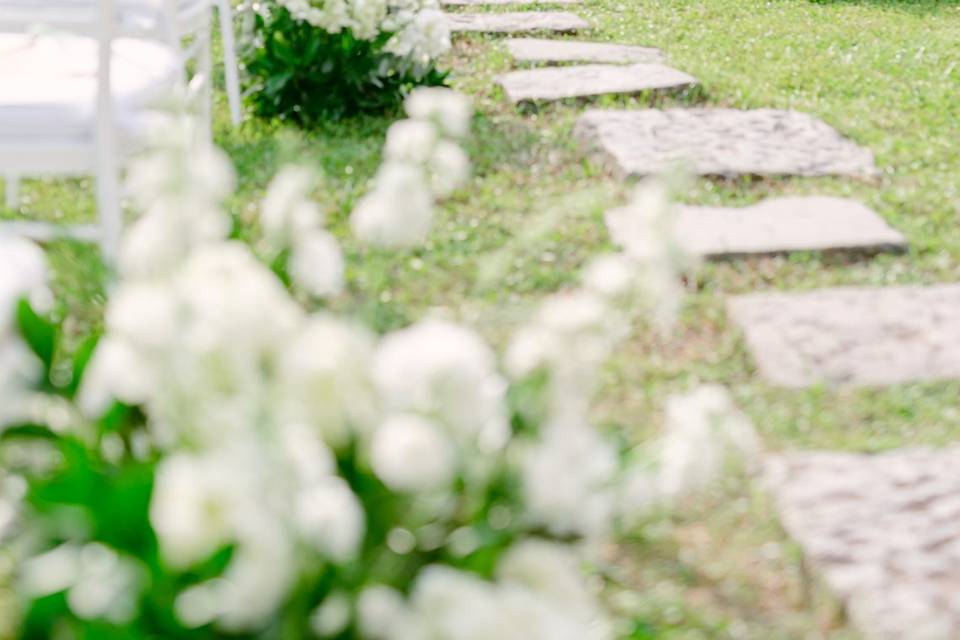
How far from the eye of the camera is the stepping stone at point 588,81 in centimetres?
474

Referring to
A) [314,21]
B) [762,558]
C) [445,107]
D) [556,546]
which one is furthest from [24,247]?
[314,21]

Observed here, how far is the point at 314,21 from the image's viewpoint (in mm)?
4352

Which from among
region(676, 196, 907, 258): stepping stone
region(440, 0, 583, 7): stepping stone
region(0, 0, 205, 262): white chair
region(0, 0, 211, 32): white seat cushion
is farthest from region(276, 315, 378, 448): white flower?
region(440, 0, 583, 7): stepping stone

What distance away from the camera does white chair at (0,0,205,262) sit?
9.14 feet

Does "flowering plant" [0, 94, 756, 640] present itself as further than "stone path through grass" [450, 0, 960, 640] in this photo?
No

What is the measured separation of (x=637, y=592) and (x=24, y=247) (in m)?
1.00

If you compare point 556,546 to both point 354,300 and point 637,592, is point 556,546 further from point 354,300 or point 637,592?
point 354,300

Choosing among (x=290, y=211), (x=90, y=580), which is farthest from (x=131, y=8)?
(x=90, y=580)

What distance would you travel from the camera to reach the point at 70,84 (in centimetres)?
299

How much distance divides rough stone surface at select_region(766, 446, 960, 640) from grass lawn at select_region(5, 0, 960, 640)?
65mm

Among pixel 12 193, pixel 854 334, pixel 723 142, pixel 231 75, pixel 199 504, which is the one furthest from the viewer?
pixel 231 75

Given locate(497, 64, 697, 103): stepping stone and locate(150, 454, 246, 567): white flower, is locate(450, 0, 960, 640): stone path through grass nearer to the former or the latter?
locate(497, 64, 697, 103): stepping stone

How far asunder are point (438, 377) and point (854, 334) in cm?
175

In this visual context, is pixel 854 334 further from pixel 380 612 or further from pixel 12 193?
pixel 12 193
